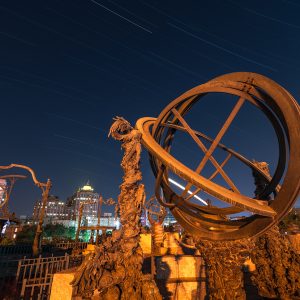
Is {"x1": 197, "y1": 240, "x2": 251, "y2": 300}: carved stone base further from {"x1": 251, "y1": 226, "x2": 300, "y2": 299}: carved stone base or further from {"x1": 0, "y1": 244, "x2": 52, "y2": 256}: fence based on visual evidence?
{"x1": 0, "y1": 244, "x2": 52, "y2": 256}: fence

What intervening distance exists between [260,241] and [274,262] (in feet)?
2.78

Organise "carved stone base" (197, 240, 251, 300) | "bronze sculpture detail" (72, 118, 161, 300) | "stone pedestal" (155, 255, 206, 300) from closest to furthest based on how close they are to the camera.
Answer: "bronze sculpture detail" (72, 118, 161, 300)
"carved stone base" (197, 240, 251, 300)
"stone pedestal" (155, 255, 206, 300)

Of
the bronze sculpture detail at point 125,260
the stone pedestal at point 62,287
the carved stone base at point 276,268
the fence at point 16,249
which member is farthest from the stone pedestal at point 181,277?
the fence at point 16,249

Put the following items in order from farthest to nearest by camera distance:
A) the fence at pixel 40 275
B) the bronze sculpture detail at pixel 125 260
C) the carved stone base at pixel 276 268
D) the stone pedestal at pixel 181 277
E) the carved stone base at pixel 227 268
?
the stone pedestal at pixel 181 277 → the carved stone base at pixel 276 268 → the fence at pixel 40 275 → the carved stone base at pixel 227 268 → the bronze sculpture detail at pixel 125 260

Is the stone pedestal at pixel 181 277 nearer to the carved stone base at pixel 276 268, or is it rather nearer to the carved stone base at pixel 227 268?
the carved stone base at pixel 276 268

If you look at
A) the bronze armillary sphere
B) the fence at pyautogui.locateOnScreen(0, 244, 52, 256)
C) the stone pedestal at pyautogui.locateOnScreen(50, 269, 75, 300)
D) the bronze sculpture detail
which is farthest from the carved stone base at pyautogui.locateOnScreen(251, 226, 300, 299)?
the fence at pyautogui.locateOnScreen(0, 244, 52, 256)

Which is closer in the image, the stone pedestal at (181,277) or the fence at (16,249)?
the stone pedestal at (181,277)

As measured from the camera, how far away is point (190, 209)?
8477 millimetres

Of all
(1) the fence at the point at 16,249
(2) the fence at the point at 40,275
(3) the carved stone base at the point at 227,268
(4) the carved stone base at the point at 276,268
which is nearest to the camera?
(3) the carved stone base at the point at 227,268

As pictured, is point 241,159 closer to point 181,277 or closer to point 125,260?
point 181,277

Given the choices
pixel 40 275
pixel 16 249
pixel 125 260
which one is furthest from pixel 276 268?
pixel 16 249

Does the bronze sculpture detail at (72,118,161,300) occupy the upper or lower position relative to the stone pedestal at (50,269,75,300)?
upper

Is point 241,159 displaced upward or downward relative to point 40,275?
upward

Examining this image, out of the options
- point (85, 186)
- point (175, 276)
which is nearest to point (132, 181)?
point (175, 276)
